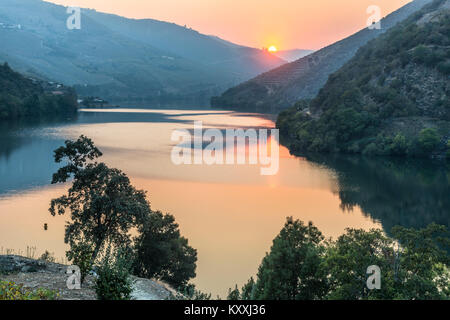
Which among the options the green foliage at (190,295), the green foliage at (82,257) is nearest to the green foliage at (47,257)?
the green foliage at (190,295)

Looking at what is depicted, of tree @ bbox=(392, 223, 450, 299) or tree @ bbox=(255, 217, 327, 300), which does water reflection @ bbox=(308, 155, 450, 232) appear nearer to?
tree @ bbox=(255, 217, 327, 300)

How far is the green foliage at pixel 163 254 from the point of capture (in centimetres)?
2155

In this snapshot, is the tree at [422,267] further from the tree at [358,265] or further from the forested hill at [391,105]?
the forested hill at [391,105]

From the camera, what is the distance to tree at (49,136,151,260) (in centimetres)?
2120

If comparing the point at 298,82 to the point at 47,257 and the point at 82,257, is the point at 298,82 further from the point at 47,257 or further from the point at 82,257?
the point at 82,257

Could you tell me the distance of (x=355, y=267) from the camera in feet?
49.1

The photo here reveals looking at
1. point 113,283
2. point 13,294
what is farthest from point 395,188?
point 13,294

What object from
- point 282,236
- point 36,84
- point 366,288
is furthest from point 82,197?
point 36,84

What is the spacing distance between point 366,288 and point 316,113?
7331 cm

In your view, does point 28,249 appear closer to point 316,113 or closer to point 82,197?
point 82,197

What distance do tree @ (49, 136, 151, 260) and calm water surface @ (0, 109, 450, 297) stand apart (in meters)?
4.33

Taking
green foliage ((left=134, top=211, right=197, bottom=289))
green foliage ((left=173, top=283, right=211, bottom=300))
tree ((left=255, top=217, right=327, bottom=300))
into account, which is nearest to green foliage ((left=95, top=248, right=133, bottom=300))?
green foliage ((left=173, top=283, right=211, bottom=300))

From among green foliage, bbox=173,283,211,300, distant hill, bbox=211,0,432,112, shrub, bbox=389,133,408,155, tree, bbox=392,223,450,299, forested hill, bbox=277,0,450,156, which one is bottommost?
green foliage, bbox=173,283,211,300

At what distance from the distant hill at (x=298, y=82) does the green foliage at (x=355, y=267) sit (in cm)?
15158
